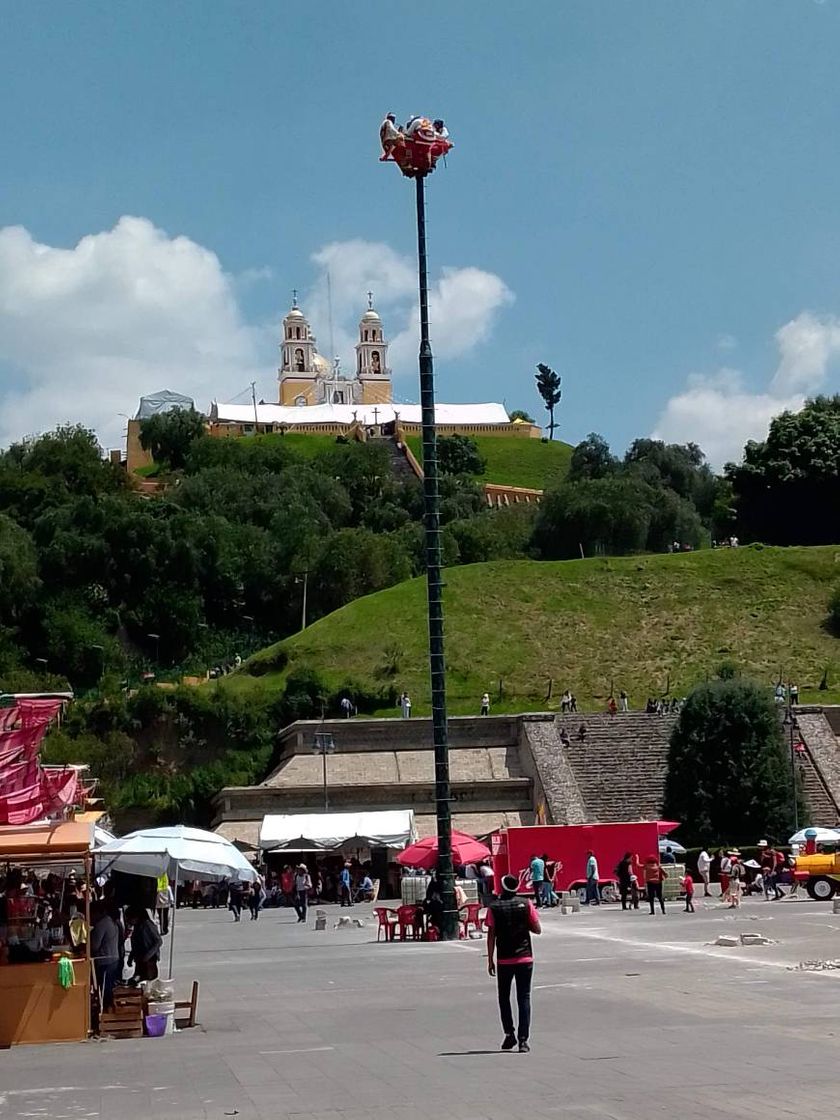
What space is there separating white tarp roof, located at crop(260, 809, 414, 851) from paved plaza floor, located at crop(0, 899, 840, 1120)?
1585cm

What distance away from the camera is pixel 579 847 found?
33.6 meters

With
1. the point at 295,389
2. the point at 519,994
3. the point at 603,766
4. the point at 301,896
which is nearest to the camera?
the point at 519,994

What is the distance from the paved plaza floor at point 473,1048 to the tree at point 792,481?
58.9 meters

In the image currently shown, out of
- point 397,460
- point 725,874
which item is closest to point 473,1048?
point 725,874

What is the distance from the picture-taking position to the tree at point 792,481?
7756 cm

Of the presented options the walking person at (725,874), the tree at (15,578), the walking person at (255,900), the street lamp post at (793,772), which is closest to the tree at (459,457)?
the tree at (15,578)

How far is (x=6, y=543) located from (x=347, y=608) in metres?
15.8

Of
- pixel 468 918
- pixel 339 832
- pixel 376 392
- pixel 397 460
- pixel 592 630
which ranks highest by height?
pixel 376 392

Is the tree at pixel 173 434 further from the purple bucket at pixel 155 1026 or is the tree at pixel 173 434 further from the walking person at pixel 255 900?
the purple bucket at pixel 155 1026

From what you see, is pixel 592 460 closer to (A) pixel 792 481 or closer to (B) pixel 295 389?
(A) pixel 792 481

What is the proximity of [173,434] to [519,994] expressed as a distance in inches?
3939

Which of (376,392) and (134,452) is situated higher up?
(376,392)

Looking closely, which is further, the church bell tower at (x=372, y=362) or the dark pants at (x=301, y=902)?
the church bell tower at (x=372, y=362)

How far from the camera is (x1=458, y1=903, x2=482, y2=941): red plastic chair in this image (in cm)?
2576
